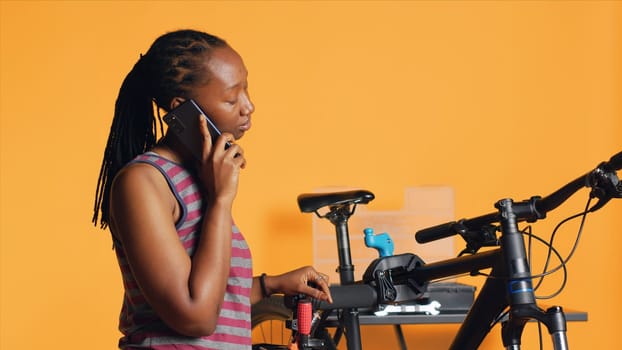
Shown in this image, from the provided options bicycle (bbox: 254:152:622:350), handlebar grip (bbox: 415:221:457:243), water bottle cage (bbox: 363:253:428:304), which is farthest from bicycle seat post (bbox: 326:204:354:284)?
handlebar grip (bbox: 415:221:457:243)

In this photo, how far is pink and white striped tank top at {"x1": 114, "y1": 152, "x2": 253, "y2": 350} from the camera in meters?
1.26

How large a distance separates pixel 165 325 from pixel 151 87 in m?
0.40

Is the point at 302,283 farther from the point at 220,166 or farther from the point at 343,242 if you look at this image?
the point at 343,242

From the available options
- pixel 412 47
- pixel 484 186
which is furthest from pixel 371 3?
pixel 484 186

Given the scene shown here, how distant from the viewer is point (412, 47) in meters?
2.98

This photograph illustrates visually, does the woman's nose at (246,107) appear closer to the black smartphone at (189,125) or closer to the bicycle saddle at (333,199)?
the black smartphone at (189,125)

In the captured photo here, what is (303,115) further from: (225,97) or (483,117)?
(225,97)

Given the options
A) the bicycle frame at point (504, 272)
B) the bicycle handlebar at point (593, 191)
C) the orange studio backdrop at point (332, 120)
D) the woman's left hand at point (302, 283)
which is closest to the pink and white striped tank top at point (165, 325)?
the woman's left hand at point (302, 283)

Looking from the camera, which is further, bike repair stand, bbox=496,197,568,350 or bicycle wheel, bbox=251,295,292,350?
bicycle wheel, bbox=251,295,292,350


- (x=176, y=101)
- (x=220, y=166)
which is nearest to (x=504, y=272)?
(x=220, y=166)

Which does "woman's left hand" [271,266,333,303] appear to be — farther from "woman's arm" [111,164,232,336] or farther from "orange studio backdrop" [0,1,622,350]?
"orange studio backdrop" [0,1,622,350]

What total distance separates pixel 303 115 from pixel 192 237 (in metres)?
1.70

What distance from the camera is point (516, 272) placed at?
1349 mm

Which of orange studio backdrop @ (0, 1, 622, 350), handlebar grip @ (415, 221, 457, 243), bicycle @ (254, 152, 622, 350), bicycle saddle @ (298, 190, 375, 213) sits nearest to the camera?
bicycle @ (254, 152, 622, 350)
